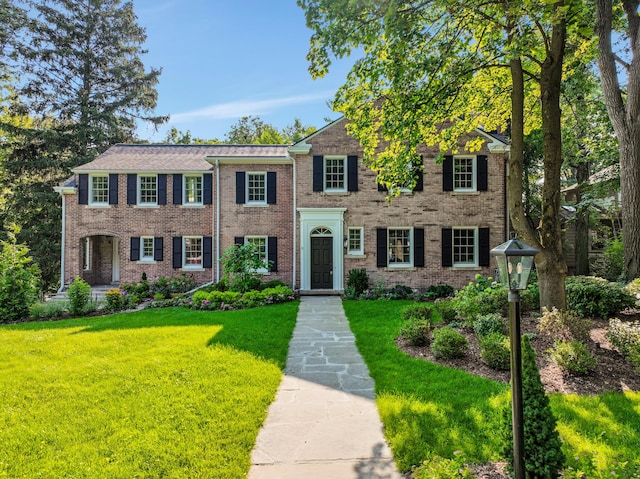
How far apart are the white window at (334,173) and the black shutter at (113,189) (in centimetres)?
920

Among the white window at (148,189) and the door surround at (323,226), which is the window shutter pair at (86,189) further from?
the door surround at (323,226)

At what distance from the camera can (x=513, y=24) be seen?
260 inches

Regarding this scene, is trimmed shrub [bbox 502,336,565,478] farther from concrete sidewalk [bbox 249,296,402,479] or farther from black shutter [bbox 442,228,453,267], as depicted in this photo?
black shutter [bbox 442,228,453,267]

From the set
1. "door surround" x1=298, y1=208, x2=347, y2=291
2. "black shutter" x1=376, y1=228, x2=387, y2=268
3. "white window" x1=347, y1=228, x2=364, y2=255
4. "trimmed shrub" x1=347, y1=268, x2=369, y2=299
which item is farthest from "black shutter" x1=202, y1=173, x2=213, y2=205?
"black shutter" x1=376, y1=228, x2=387, y2=268

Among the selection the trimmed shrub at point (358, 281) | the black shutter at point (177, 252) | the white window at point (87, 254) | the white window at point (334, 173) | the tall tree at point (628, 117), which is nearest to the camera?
the tall tree at point (628, 117)

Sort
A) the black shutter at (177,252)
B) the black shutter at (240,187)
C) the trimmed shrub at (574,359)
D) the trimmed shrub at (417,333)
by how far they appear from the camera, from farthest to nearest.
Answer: the black shutter at (177,252), the black shutter at (240,187), the trimmed shrub at (417,333), the trimmed shrub at (574,359)

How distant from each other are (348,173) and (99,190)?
1097 centimetres

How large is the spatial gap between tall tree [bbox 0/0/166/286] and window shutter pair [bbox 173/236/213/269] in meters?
10.4

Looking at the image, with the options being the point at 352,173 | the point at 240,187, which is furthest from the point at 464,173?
the point at 240,187

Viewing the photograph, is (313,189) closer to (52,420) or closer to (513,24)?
(513,24)

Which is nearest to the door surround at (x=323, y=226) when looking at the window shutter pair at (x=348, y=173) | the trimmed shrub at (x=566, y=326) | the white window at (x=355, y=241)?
the white window at (x=355, y=241)

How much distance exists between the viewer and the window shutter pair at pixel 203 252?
1574 cm

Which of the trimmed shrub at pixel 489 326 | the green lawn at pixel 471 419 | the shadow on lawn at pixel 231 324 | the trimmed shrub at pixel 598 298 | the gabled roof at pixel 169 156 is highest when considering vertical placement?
the gabled roof at pixel 169 156

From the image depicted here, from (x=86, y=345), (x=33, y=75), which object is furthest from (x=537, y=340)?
(x=33, y=75)
